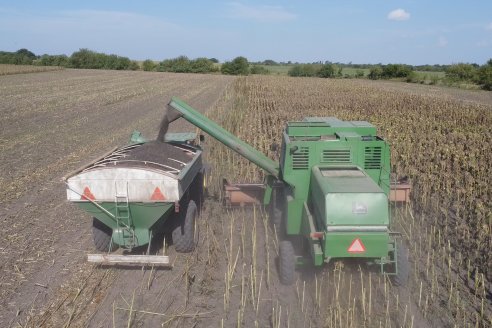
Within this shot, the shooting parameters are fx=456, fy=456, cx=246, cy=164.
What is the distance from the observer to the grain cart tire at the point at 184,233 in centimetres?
660

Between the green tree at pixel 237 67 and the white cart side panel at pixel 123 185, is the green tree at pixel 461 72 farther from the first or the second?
the white cart side panel at pixel 123 185

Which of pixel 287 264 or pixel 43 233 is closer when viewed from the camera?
pixel 287 264

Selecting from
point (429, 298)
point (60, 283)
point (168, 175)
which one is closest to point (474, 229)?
point (429, 298)

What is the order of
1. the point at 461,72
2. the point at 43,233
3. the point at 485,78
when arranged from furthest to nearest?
1. the point at 461,72
2. the point at 485,78
3. the point at 43,233

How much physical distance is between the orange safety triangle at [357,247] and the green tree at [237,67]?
236 feet

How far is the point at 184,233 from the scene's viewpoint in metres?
6.61

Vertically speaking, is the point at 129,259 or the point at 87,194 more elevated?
the point at 87,194

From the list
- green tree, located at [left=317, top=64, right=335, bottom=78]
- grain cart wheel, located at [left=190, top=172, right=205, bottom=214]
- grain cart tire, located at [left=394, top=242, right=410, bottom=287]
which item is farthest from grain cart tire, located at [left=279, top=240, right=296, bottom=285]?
green tree, located at [left=317, top=64, right=335, bottom=78]

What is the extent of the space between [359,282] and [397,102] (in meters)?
21.9

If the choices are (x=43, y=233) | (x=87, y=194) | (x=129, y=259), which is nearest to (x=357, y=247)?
(x=129, y=259)

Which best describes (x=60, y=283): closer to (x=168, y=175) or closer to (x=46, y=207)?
(x=168, y=175)

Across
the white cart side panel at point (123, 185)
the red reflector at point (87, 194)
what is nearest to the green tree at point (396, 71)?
the white cart side panel at point (123, 185)

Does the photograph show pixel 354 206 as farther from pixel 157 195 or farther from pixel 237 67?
pixel 237 67

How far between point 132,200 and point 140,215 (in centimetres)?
29
